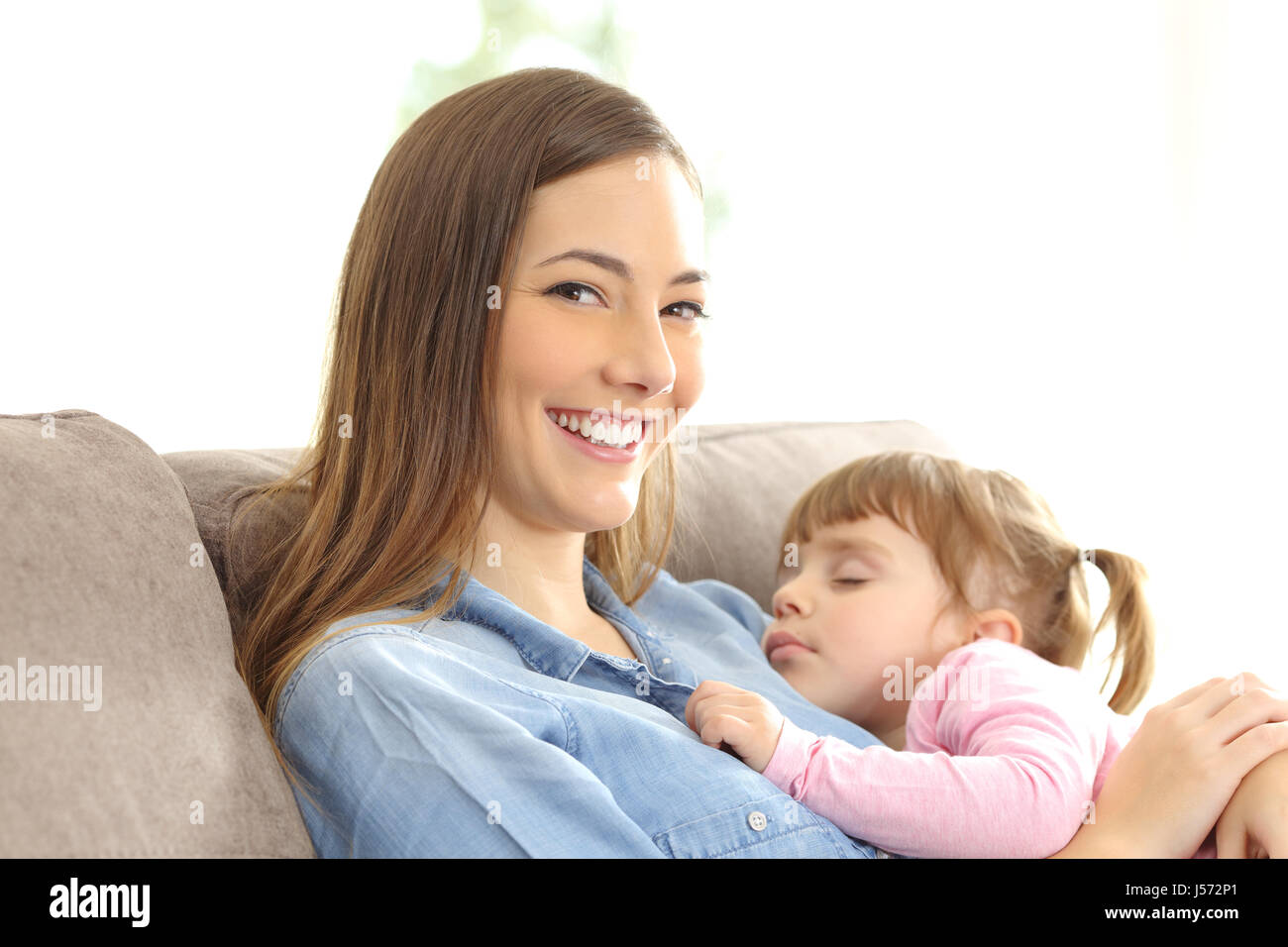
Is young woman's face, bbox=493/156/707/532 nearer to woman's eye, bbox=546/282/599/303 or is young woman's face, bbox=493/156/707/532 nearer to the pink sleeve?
woman's eye, bbox=546/282/599/303

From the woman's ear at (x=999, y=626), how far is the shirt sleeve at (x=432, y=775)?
0.68m

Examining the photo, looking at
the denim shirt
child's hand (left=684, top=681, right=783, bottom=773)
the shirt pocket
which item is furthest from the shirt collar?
the shirt pocket

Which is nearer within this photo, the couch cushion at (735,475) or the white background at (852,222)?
the couch cushion at (735,475)

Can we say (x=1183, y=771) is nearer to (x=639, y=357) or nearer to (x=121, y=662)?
(x=639, y=357)

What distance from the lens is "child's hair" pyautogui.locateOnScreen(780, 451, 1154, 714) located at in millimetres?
1529

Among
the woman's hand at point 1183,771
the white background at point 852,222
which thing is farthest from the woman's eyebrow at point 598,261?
the white background at point 852,222

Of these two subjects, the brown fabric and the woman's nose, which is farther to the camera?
the brown fabric

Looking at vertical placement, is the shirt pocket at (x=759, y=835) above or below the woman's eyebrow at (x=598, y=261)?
below

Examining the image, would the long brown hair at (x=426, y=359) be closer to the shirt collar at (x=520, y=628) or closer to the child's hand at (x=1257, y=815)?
the shirt collar at (x=520, y=628)

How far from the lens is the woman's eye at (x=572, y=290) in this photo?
1.25 meters

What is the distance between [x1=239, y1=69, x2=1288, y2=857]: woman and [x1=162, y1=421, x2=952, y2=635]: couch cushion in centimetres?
9

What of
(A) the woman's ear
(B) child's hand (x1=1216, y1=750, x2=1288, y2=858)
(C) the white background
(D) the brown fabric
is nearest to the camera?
(B) child's hand (x1=1216, y1=750, x2=1288, y2=858)
